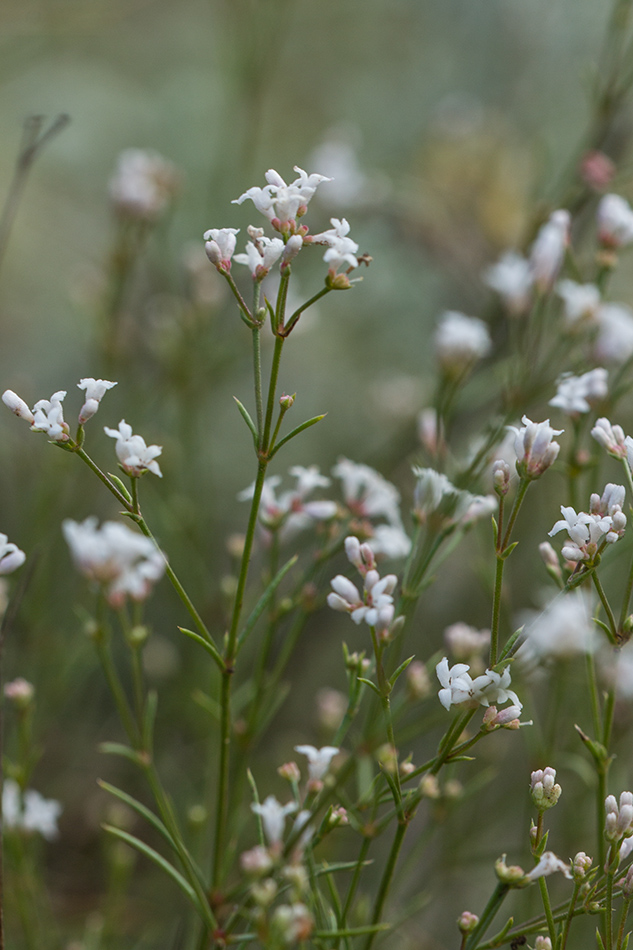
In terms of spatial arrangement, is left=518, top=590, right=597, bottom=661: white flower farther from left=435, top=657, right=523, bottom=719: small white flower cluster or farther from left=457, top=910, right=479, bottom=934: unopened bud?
left=457, top=910, right=479, bottom=934: unopened bud

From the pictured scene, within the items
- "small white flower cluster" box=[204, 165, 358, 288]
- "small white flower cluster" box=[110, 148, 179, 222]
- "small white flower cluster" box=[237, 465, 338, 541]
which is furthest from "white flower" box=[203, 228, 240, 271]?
"small white flower cluster" box=[110, 148, 179, 222]

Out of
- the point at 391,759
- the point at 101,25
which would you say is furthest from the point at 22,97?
the point at 391,759

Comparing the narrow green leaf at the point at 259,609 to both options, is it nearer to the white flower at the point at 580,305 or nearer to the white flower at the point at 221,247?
the white flower at the point at 221,247

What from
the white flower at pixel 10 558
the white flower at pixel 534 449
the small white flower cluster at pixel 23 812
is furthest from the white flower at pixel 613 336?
the small white flower cluster at pixel 23 812

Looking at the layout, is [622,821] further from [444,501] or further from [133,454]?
[133,454]

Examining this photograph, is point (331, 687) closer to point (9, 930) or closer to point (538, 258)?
point (9, 930)
